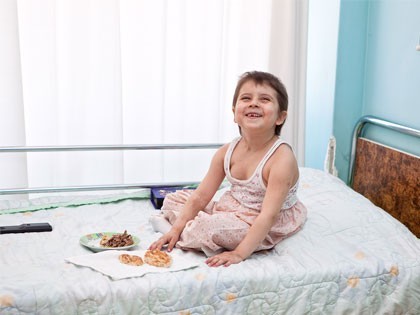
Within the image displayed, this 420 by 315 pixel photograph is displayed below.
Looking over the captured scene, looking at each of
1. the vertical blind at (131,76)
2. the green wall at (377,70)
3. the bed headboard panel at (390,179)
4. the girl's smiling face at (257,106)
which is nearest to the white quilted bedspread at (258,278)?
the bed headboard panel at (390,179)

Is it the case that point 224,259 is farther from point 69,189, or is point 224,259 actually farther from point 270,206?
point 69,189

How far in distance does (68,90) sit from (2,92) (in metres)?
0.27

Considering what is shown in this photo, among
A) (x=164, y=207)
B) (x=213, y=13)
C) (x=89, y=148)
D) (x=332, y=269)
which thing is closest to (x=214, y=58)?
(x=213, y=13)

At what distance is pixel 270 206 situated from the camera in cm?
181

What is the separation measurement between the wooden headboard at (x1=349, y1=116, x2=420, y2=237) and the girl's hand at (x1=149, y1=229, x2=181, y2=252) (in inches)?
35.2

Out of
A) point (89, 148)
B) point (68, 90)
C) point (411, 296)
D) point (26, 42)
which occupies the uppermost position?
point (26, 42)

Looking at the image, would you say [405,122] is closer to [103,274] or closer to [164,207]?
[164,207]

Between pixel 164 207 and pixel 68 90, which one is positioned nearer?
pixel 164 207

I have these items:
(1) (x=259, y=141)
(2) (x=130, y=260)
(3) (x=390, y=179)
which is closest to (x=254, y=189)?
(1) (x=259, y=141)

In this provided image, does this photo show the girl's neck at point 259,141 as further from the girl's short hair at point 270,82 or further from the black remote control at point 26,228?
the black remote control at point 26,228

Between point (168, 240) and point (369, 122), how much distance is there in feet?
3.73

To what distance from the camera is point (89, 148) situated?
2457 millimetres

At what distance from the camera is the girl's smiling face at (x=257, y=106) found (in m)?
1.89

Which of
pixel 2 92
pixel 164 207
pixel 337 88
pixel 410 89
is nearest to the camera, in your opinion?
pixel 164 207
